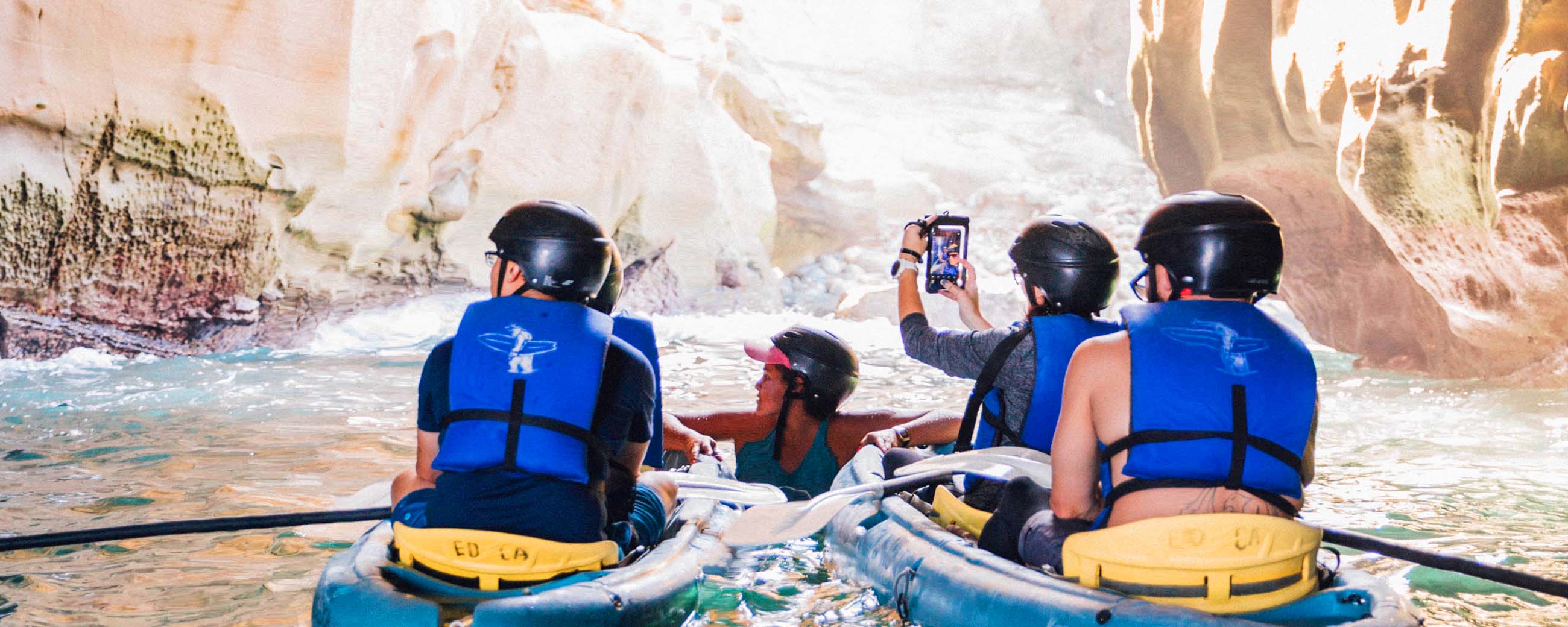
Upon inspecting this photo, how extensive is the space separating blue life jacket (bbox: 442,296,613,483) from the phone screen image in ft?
4.06

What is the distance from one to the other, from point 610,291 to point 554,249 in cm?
63

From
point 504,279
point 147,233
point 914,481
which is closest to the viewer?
point 504,279

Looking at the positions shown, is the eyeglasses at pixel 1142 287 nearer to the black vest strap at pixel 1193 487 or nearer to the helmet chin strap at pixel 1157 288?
the helmet chin strap at pixel 1157 288

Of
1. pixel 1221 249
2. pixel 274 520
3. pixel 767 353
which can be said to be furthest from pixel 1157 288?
pixel 274 520

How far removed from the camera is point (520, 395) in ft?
8.32

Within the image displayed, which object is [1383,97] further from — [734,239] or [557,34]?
[734,239]

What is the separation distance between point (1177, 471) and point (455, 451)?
1561mm

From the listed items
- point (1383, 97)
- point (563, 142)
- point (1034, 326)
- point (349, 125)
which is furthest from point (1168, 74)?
point (1034, 326)

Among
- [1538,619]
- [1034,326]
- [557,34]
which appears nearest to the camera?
[1034,326]

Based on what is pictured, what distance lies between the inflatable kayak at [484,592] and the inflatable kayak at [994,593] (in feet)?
2.02

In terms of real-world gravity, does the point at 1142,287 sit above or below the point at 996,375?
above

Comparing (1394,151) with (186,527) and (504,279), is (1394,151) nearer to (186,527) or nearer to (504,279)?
(504,279)

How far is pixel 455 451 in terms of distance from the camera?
254 cm

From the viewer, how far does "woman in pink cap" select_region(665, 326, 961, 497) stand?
4.33 meters
